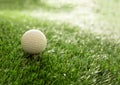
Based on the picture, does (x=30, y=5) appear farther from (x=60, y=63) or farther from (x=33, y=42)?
(x=33, y=42)

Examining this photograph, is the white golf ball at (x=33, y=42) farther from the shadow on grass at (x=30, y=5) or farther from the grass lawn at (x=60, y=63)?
the shadow on grass at (x=30, y=5)

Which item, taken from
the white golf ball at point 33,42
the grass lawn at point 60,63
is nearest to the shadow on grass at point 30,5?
the grass lawn at point 60,63

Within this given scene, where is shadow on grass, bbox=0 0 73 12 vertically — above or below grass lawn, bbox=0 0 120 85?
below

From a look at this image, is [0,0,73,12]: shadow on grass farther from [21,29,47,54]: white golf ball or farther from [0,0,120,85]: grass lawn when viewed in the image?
[21,29,47,54]: white golf ball

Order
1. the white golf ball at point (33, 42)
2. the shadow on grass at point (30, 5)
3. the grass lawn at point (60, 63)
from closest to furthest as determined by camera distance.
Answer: the grass lawn at point (60, 63) → the white golf ball at point (33, 42) → the shadow on grass at point (30, 5)

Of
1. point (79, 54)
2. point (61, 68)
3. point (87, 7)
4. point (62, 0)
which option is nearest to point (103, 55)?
point (79, 54)

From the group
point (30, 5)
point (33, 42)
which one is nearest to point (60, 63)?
point (33, 42)

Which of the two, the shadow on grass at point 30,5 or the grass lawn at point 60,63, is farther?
the shadow on grass at point 30,5

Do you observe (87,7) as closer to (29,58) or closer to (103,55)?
(103,55)

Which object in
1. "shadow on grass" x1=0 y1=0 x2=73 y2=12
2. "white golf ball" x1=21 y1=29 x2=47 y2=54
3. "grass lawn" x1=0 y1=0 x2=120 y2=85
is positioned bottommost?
"shadow on grass" x1=0 y1=0 x2=73 y2=12

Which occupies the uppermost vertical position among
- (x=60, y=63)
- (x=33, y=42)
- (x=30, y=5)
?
(x=33, y=42)

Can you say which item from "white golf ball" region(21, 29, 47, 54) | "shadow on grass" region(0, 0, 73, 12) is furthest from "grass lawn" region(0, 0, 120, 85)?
"shadow on grass" region(0, 0, 73, 12)
